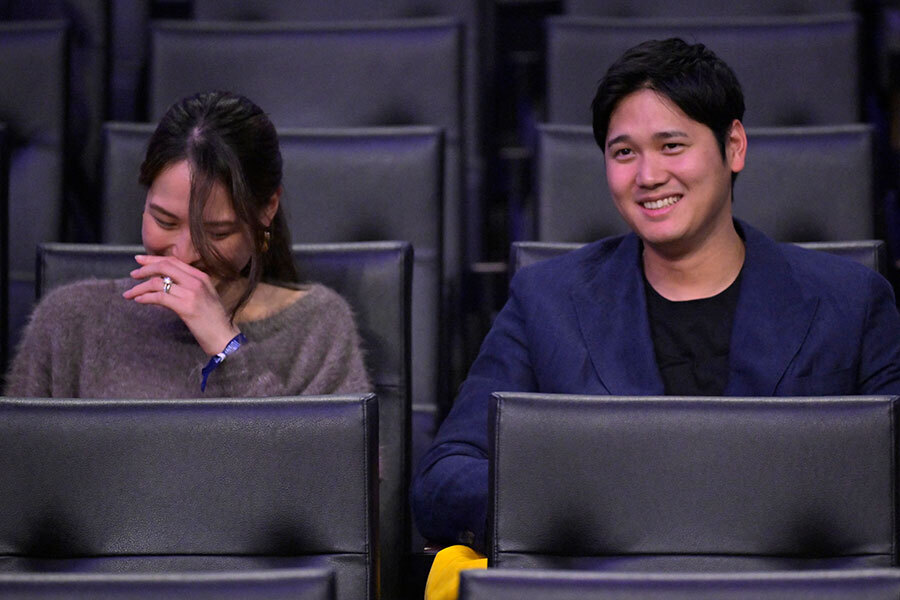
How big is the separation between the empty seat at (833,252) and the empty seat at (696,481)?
33 cm

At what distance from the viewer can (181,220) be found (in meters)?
0.69

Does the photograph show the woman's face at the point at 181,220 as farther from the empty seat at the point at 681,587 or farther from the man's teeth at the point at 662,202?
the empty seat at the point at 681,587

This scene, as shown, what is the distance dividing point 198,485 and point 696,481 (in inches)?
7.3

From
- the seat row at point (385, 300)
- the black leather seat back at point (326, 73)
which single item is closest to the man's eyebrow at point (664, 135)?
the seat row at point (385, 300)

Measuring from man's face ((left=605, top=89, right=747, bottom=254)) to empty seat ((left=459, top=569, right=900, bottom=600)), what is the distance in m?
0.38

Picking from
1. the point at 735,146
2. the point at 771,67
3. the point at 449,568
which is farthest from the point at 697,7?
the point at 449,568

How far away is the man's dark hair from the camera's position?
→ 684mm

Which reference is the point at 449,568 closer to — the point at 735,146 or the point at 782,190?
the point at 735,146

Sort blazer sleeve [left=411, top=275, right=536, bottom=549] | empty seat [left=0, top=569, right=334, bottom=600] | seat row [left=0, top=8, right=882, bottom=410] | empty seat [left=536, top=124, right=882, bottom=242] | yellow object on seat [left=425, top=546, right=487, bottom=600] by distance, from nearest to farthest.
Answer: empty seat [left=0, top=569, right=334, bottom=600] → yellow object on seat [left=425, top=546, right=487, bottom=600] → blazer sleeve [left=411, top=275, right=536, bottom=549] → empty seat [left=536, top=124, right=882, bottom=242] → seat row [left=0, top=8, right=882, bottom=410]

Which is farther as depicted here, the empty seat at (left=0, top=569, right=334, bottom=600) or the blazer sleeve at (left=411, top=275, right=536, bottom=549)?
the blazer sleeve at (left=411, top=275, right=536, bottom=549)

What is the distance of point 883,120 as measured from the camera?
1.10 meters

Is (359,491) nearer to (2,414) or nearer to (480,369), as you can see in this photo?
(2,414)

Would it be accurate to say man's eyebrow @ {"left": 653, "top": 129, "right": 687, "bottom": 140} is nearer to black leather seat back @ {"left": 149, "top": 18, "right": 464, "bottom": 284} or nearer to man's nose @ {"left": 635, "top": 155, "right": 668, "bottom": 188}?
man's nose @ {"left": 635, "top": 155, "right": 668, "bottom": 188}

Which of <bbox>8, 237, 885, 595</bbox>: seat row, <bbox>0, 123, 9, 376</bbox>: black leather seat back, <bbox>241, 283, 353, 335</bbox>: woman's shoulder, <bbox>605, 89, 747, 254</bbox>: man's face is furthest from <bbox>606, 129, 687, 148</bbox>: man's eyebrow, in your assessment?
<bbox>0, 123, 9, 376</bbox>: black leather seat back
